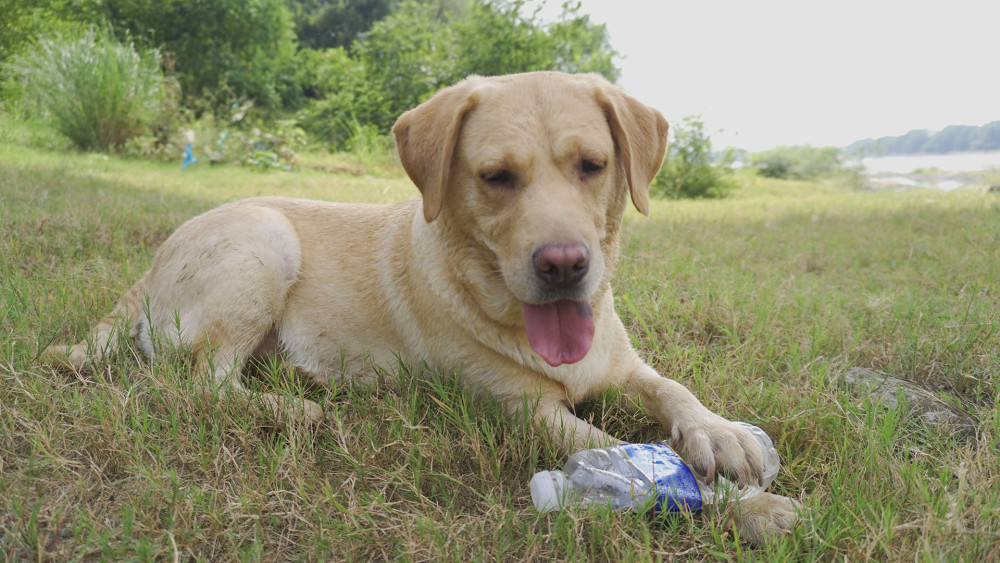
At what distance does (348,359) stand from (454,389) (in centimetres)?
73

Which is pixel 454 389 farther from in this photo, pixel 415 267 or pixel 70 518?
pixel 70 518

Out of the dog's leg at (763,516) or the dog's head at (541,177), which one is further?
the dog's head at (541,177)

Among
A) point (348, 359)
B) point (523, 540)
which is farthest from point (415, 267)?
point (523, 540)

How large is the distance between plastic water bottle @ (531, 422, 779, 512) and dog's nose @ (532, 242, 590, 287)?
551 mm

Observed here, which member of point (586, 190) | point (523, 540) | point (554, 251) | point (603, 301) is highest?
point (586, 190)

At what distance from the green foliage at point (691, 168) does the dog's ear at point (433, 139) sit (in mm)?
9653

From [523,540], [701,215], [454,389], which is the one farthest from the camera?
[701,215]

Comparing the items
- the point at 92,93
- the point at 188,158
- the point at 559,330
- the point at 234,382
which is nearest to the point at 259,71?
the point at 92,93

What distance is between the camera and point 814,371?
2.62 metres

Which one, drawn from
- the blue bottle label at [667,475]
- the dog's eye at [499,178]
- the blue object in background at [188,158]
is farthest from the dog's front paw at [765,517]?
the blue object in background at [188,158]

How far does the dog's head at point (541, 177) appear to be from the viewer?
2.09 metres

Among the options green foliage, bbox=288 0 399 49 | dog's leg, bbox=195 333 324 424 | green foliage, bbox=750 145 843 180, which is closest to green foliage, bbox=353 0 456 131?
green foliage, bbox=750 145 843 180

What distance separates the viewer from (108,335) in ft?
9.29

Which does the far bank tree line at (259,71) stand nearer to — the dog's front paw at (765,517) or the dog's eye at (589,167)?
the dog's eye at (589,167)
